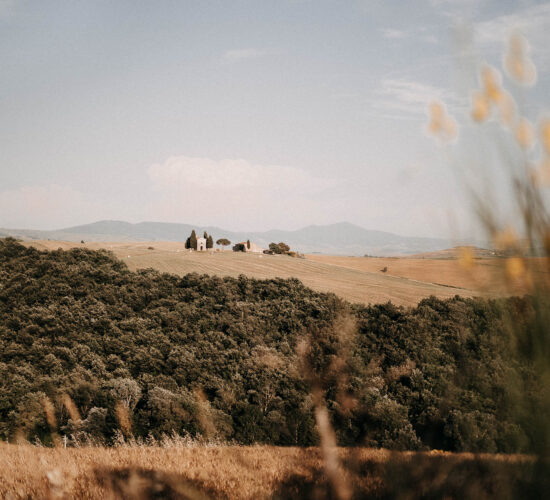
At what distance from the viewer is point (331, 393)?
596 inches

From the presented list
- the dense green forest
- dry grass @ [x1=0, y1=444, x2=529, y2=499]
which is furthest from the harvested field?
dry grass @ [x1=0, y1=444, x2=529, y2=499]

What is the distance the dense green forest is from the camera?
1167 centimetres

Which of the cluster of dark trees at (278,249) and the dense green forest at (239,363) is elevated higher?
the cluster of dark trees at (278,249)

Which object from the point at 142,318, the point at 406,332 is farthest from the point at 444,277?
the point at 142,318

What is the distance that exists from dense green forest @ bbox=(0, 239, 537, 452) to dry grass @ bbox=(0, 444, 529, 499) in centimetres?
203

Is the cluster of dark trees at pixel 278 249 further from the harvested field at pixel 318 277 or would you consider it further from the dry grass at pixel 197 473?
the dry grass at pixel 197 473

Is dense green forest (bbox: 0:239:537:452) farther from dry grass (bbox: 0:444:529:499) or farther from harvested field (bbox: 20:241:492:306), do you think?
harvested field (bbox: 20:241:492:306)

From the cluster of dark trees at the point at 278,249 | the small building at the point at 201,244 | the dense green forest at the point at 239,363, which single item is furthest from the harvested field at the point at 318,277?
the cluster of dark trees at the point at 278,249

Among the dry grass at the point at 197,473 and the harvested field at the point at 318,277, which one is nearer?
the dry grass at the point at 197,473

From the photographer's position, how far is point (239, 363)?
18.2m

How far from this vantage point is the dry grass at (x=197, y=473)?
3.62m

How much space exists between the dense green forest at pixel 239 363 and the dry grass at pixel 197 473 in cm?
203

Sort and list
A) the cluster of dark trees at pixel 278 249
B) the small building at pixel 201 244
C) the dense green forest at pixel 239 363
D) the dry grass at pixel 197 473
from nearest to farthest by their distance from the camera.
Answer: the dry grass at pixel 197 473, the dense green forest at pixel 239 363, the small building at pixel 201 244, the cluster of dark trees at pixel 278 249

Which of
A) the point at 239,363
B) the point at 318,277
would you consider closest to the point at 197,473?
the point at 239,363
